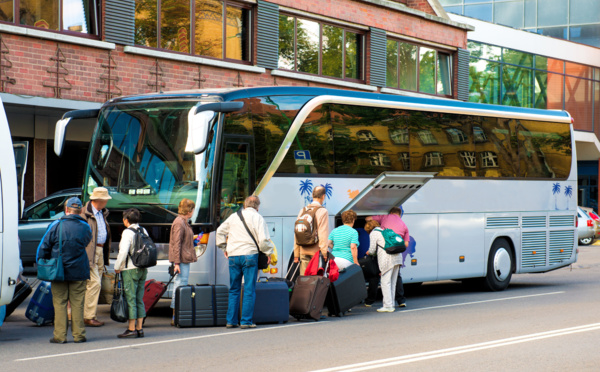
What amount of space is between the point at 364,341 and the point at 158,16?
1309 cm

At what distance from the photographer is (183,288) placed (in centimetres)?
1136

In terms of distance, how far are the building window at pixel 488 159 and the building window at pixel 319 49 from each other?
9.14 meters

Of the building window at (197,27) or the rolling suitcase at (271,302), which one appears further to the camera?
the building window at (197,27)

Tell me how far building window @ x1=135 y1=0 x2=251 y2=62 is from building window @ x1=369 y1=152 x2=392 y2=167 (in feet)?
28.1

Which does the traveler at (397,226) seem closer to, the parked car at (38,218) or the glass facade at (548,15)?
the parked car at (38,218)

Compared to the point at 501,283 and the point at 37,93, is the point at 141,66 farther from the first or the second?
the point at 501,283

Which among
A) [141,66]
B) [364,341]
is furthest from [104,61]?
[364,341]

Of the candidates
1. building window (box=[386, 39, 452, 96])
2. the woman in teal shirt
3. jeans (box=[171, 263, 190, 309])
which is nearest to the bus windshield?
jeans (box=[171, 263, 190, 309])

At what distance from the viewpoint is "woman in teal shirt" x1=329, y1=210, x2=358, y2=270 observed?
1317 centimetres

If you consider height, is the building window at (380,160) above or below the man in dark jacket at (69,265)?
above

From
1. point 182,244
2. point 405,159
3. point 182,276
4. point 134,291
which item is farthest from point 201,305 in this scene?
point 405,159

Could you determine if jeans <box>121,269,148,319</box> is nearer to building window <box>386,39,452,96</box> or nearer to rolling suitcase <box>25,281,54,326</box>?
rolling suitcase <box>25,281,54,326</box>

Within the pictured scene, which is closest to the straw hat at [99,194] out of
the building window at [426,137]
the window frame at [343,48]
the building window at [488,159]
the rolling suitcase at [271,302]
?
the rolling suitcase at [271,302]

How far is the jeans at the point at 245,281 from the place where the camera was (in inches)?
440
